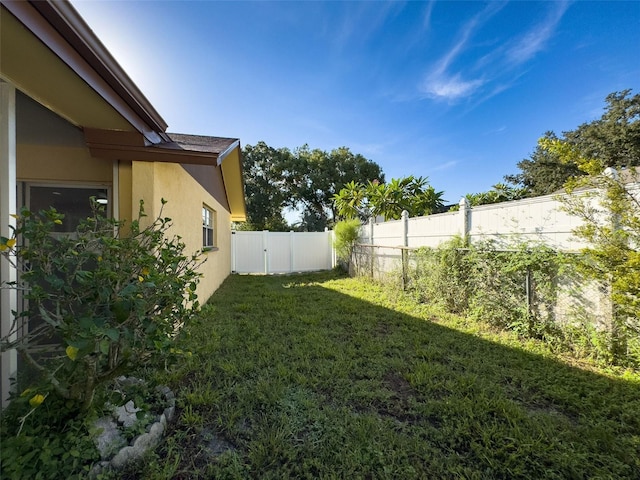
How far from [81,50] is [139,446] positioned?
2773 mm

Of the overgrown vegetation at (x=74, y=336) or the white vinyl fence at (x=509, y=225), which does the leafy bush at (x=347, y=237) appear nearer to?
the white vinyl fence at (x=509, y=225)

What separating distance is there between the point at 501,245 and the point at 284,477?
4306 millimetres

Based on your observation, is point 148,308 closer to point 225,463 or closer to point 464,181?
point 225,463

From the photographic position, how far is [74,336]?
130 centimetres

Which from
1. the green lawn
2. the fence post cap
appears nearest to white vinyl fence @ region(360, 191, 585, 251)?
the fence post cap

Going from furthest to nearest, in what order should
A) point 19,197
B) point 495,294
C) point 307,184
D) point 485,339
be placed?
point 307,184
point 495,294
point 485,339
point 19,197

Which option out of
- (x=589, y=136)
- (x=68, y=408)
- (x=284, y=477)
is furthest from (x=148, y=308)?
(x=589, y=136)

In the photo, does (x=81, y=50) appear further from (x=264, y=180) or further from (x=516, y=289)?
(x=264, y=180)

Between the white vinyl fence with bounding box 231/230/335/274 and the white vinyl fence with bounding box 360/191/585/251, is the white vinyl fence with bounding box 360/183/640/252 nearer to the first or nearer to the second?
the white vinyl fence with bounding box 360/191/585/251

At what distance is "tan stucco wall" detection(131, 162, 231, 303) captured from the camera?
10.6 ft

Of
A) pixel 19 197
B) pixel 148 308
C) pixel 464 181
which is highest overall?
pixel 464 181

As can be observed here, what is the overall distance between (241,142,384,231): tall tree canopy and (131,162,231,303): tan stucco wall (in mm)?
12891

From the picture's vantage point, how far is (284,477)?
1.62 m

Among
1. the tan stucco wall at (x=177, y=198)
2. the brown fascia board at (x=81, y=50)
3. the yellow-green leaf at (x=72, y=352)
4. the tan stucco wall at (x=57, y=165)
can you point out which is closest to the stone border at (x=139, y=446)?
the yellow-green leaf at (x=72, y=352)
